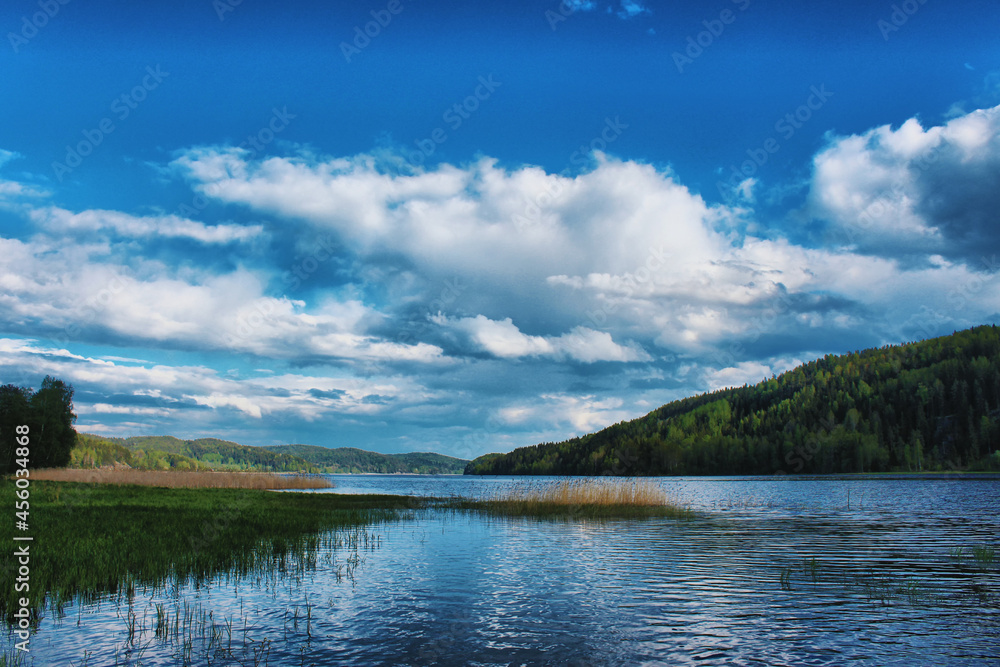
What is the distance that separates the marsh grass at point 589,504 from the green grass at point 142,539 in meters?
13.5

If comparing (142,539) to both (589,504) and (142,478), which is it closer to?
(589,504)

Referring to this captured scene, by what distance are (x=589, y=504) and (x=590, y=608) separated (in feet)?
112

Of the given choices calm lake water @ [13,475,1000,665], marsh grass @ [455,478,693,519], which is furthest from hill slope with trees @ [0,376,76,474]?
calm lake water @ [13,475,1000,665]

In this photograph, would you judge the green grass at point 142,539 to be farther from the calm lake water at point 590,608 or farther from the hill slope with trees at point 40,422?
the hill slope with trees at point 40,422

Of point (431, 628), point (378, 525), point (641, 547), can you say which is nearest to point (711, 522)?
point (641, 547)

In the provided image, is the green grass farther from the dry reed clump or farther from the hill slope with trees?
the hill slope with trees

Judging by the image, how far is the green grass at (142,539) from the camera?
58.8 ft

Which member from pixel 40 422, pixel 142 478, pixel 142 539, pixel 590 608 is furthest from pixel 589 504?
pixel 40 422

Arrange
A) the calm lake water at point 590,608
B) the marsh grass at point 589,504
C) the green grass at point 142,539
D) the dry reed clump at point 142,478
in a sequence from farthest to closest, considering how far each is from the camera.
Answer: the dry reed clump at point 142,478 → the marsh grass at point 589,504 → the green grass at point 142,539 → the calm lake water at point 590,608

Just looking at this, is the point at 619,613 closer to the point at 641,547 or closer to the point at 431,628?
the point at 431,628

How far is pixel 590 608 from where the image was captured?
17562mm

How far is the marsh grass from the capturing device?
47.3 metres

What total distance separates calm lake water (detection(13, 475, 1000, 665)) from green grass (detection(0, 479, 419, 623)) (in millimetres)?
1534

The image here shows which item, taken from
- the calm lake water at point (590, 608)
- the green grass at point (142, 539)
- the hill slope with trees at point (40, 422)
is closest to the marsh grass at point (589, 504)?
the green grass at point (142, 539)
